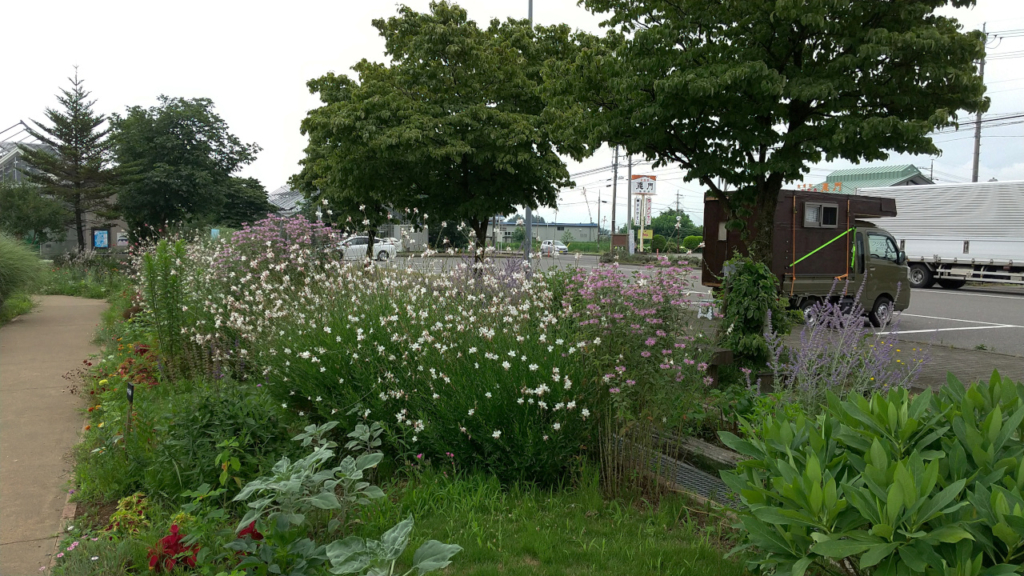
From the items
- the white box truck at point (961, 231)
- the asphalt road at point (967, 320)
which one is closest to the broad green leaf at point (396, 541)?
the asphalt road at point (967, 320)

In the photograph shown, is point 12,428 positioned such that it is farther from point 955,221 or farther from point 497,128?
point 955,221

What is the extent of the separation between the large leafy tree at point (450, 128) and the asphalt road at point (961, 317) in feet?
10.8

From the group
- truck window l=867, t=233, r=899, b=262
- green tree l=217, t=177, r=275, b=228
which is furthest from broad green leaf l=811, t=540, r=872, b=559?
green tree l=217, t=177, r=275, b=228

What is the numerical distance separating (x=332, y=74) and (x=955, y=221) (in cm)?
2234

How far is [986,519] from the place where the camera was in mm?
1795

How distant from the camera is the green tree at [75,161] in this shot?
3033 cm

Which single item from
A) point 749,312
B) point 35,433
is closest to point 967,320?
point 749,312

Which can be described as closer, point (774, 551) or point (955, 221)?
point (774, 551)

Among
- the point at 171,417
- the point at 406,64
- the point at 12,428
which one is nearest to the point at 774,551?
the point at 171,417

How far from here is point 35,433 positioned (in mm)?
5711

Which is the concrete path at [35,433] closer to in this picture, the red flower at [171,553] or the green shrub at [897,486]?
the red flower at [171,553]

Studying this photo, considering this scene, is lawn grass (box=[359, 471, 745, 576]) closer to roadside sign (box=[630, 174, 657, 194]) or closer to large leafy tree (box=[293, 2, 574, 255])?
large leafy tree (box=[293, 2, 574, 255])

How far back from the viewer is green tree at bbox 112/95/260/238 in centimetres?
3481

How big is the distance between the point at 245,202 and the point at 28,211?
58.5 feet
